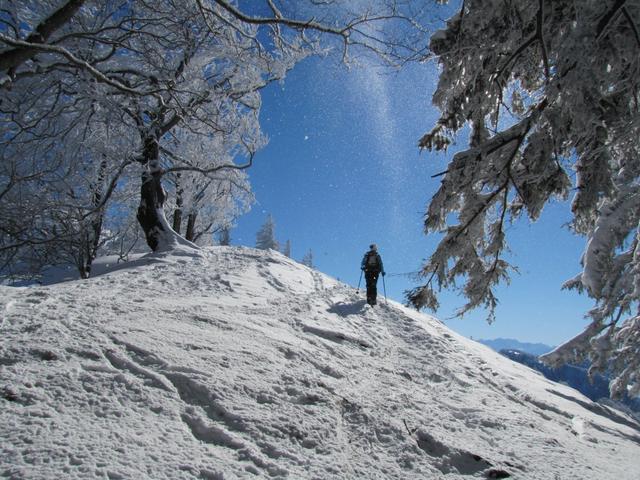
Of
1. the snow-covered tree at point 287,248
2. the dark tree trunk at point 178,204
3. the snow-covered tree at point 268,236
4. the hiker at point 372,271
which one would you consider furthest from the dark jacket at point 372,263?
the snow-covered tree at point 287,248

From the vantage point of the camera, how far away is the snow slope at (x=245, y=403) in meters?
2.13

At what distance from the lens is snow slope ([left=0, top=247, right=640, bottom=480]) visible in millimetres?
2131

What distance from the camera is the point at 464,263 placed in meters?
4.97

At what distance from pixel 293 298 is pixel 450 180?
441 cm

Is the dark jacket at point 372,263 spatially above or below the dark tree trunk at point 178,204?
below

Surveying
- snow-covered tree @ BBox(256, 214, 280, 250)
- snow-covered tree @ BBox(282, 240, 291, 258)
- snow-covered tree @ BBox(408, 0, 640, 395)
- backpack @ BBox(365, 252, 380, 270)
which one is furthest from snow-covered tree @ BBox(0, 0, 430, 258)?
snow-covered tree @ BBox(282, 240, 291, 258)

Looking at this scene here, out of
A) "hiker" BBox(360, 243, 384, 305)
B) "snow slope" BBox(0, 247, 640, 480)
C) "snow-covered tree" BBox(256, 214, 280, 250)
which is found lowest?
"snow slope" BBox(0, 247, 640, 480)

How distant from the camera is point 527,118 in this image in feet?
13.4

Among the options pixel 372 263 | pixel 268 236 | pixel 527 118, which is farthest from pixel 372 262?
pixel 268 236

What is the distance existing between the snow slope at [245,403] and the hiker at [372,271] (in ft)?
10.6

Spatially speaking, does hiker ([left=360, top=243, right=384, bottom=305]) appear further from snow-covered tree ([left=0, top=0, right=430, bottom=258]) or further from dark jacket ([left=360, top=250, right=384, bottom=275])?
snow-covered tree ([left=0, top=0, right=430, bottom=258])

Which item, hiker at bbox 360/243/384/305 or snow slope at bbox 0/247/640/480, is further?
hiker at bbox 360/243/384/305

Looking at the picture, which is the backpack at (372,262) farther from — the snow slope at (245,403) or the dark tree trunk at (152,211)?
the dark tree trunk at (152,211)

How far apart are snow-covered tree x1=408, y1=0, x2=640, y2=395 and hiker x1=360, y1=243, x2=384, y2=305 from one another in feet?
13.6
